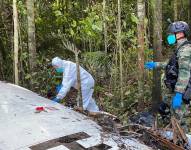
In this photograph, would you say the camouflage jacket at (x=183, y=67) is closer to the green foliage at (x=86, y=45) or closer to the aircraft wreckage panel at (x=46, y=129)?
the aircraft wreckage panel at (x=46, y=129)

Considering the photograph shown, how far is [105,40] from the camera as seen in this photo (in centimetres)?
909

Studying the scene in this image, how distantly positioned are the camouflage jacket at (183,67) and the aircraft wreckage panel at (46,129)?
1.74m

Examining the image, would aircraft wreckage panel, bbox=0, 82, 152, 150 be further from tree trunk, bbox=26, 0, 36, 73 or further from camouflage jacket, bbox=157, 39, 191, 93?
tree trunk, bbox=26, 0, 36, 73

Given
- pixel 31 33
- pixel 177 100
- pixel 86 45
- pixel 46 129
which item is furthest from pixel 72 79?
pixel 86 45

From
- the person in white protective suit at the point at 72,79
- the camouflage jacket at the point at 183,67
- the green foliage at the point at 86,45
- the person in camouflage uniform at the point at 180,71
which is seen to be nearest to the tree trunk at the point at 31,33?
the green foliage at the point at 86,45

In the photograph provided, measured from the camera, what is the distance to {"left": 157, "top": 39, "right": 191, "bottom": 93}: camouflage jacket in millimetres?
5180

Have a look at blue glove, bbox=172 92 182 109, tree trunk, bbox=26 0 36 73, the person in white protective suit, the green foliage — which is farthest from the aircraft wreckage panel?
tree trunk, bbox=26 0 36 73

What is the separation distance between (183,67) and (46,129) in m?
2.44

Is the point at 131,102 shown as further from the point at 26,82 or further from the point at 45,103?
the point at 45,103

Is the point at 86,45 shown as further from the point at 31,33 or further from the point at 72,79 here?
the point at 72,79

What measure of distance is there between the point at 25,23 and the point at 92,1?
2214mm

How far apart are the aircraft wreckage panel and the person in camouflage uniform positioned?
1735 mm

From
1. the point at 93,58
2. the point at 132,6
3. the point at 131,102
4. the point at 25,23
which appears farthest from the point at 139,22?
the point at 25,23

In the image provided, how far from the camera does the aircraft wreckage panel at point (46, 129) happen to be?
3218mm
